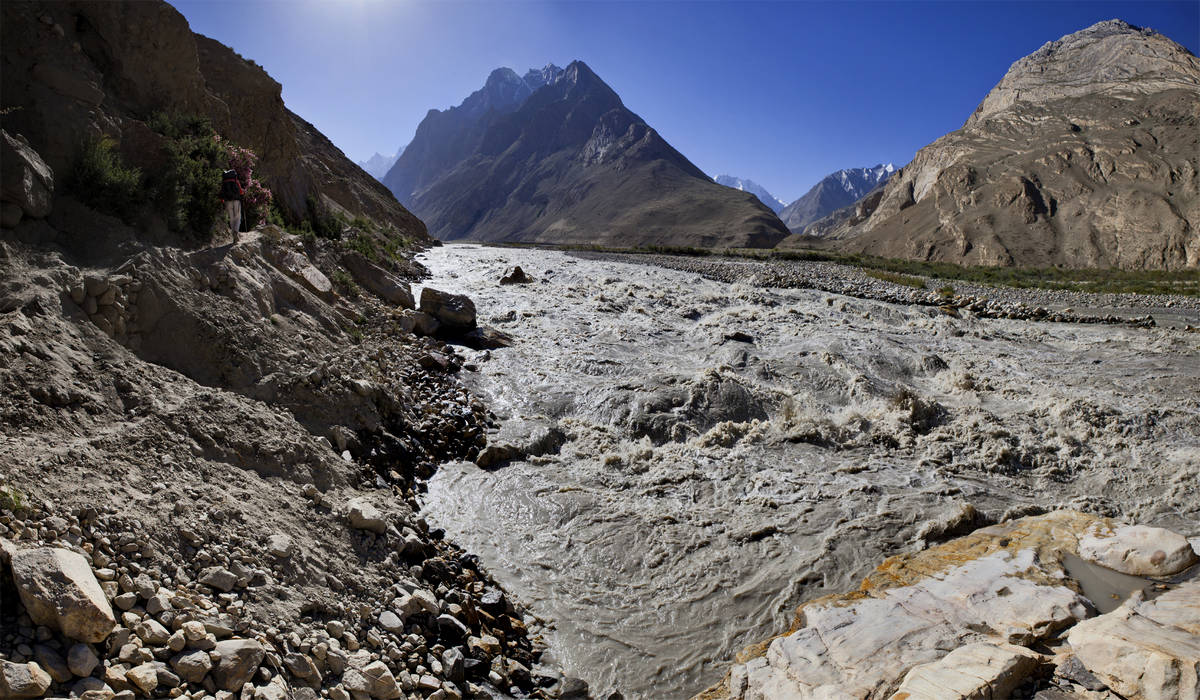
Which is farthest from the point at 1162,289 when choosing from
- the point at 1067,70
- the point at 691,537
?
the point at 1067,70

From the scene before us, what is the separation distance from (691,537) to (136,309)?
7.00m

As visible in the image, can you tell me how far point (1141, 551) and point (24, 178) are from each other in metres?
11.9

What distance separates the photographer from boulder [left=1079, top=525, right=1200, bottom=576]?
5.28 m

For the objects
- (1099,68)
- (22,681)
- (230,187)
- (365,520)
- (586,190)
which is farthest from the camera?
(586,190)

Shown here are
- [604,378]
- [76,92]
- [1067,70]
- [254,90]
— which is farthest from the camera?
[1067,70]

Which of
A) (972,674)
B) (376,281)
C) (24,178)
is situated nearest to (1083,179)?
(376,281)

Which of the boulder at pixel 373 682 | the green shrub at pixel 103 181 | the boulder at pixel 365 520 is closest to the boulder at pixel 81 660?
the boulder at pixel 373 682

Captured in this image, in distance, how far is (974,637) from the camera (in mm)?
4469

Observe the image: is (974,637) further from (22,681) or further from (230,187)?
(230,187)

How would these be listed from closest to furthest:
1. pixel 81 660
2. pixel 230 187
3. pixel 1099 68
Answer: pixel 81 660 < pixel 230 187 < pixel 1099 68

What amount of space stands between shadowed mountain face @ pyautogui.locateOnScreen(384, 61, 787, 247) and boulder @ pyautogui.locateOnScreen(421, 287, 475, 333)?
8075 centimetres

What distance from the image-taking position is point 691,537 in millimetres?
7000

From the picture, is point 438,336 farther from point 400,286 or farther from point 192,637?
point 192,637

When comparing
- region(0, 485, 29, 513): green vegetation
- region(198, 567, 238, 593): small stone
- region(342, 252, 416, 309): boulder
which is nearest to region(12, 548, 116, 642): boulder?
region(0, 485, 29, 513): green vegetation
